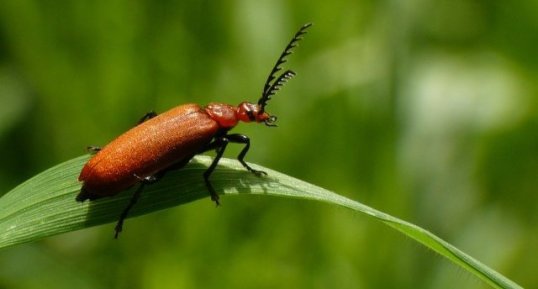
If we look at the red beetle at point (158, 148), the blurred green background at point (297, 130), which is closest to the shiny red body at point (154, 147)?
the red beetle at point (158, 148)

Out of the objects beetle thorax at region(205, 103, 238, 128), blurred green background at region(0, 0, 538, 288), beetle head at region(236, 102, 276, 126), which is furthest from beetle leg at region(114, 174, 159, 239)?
blurred green background at region(0, 0, 538, 288)

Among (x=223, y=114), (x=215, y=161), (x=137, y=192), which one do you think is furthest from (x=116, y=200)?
(x=223, y=114)

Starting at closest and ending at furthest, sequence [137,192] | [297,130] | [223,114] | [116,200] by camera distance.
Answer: [137,192] → [116,200] → [223,114] → [297,130]

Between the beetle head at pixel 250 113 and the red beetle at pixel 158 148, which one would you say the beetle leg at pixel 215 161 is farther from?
the beetle head at pixel 250 113

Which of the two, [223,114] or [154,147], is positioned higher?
[223,114]

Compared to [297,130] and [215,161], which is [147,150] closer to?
[215,161]

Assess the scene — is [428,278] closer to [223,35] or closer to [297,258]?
[297,258]

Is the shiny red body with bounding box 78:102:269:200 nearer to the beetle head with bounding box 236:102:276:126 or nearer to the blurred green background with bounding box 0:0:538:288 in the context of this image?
the beetle head with bounding box 236:102:276:126

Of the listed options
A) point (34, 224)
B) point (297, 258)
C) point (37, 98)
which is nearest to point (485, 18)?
point (297, 258)
